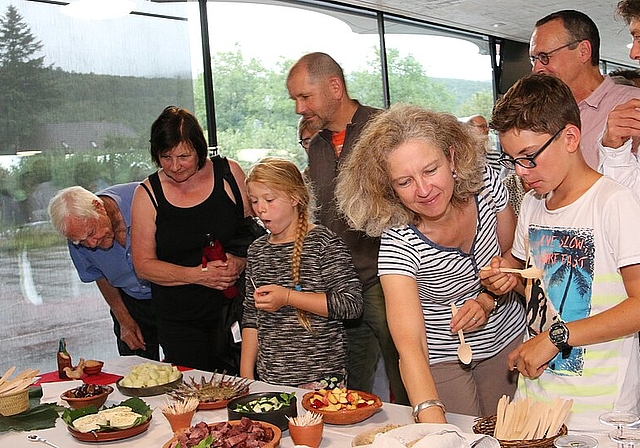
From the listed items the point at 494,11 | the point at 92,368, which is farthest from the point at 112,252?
the point at 494,11

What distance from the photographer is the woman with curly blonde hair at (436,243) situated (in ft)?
6.27

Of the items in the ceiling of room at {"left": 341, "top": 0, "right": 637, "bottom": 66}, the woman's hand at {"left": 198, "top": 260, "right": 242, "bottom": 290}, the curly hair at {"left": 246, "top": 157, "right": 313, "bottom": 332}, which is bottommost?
the woman's hand at {"left": 198, "top": 260, "right": 242, "bottom": 290}

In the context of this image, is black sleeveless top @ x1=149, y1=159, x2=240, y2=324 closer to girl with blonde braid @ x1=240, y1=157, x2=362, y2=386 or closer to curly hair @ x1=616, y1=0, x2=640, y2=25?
girl with blonde braid @ x1=240, y1=157, x2=362, y2=386

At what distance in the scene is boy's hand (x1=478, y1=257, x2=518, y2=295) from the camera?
1948mm

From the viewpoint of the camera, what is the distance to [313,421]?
181 cm

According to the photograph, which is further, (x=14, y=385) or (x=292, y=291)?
(x=292, y=291)

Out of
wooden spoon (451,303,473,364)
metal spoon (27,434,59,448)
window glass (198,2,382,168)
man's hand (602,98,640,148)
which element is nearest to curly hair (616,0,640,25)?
man's hand (602,98,640,148)

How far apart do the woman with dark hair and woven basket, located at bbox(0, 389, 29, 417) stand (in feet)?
3.06

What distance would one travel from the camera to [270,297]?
2.49 meters

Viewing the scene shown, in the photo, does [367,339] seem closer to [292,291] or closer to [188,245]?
[292,291]

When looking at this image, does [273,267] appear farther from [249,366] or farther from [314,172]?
[314,172]

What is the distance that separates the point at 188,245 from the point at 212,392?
1.07 metres

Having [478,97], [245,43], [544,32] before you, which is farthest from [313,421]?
[478,97]

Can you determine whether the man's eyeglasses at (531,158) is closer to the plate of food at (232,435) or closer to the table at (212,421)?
the table at (212,421)
